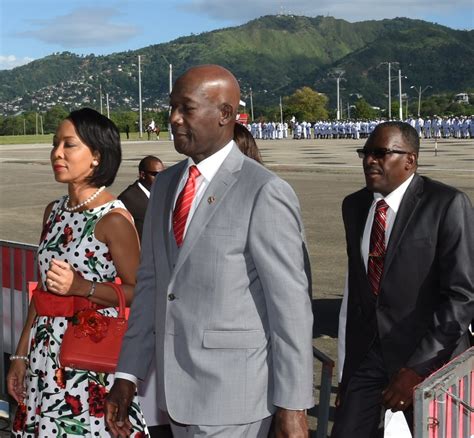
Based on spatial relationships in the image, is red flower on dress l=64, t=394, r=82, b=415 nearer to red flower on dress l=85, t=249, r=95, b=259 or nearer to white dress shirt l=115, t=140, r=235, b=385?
red flower on dress l=85, t=249, r=95, b=259

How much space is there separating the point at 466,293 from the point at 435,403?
0.70m

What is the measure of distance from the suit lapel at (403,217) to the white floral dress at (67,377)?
3.70 ft

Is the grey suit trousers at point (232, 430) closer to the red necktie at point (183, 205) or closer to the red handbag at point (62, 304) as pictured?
the red necktie at point (183, 205)

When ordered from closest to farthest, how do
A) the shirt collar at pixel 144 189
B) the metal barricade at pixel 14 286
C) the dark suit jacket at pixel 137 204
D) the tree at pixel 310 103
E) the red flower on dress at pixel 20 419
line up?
the red flower on dress at pixel 20 419 < the metal barricade at pixel 14 286 < the dark suit jacket at pixel 137 204 < the shirt collar at pixel 144 189 < the tree at pixel 310 103

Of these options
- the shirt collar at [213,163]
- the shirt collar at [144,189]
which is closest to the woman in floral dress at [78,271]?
the shirt collar at [213,163]

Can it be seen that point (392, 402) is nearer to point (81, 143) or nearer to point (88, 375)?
point (88, 375)

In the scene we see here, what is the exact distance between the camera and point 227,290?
2750 millimetres

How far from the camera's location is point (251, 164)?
114 inches

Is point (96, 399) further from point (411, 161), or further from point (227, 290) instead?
point (411, 161)

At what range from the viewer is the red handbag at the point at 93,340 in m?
3.47

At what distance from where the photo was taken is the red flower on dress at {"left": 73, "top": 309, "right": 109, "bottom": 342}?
351 cm

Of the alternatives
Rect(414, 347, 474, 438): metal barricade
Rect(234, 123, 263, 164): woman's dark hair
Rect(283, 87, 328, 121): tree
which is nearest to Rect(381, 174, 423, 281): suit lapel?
Rect(414, 347, 474, 438): metal barricade

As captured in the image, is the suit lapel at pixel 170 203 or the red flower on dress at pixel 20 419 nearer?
the suit lapel at pixel 170 203

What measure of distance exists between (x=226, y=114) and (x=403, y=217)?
3.85ft
